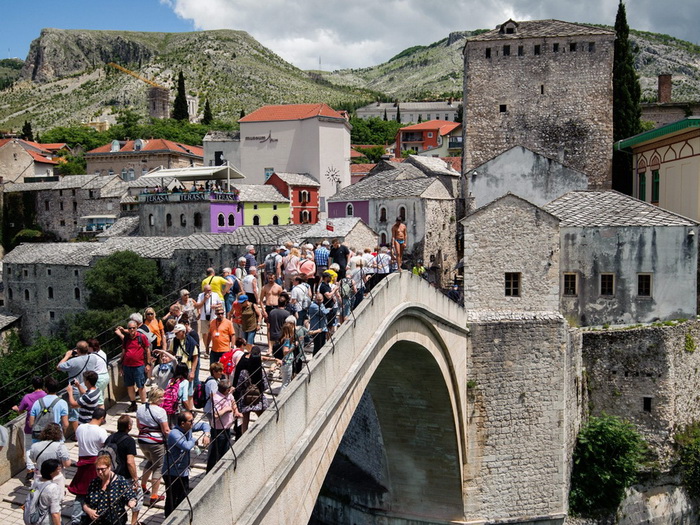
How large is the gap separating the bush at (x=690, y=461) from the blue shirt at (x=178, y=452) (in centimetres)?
1818

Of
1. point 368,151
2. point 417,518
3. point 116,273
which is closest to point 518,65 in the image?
point 417,518

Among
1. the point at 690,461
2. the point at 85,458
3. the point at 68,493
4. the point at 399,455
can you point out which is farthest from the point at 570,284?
the point at 85,458

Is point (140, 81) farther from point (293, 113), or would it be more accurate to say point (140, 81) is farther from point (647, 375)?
point (647, 375)

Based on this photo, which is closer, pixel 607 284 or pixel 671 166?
pixel 607 284

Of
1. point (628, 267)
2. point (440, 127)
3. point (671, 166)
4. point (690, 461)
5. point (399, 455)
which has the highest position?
point (440, 127)

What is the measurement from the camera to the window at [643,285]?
65.6 ft

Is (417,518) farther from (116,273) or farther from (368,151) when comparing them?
(368,151)

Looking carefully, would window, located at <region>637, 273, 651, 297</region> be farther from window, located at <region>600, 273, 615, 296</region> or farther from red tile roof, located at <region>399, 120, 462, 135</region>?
red tile roof, located at <region>399, 120, 462, 135</region>

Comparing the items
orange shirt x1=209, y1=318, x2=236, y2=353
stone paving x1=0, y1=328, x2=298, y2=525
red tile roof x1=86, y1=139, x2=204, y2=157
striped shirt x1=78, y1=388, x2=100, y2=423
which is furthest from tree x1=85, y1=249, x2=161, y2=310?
red tile roof x1=86, y1=139, x2=204, y2=157

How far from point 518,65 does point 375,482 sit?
18787mm

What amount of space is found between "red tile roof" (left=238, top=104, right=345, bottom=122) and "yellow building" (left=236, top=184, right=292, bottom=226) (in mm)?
8803

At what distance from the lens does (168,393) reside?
8258 millimetres

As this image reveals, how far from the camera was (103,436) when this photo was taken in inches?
275

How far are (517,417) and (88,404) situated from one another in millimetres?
14100
